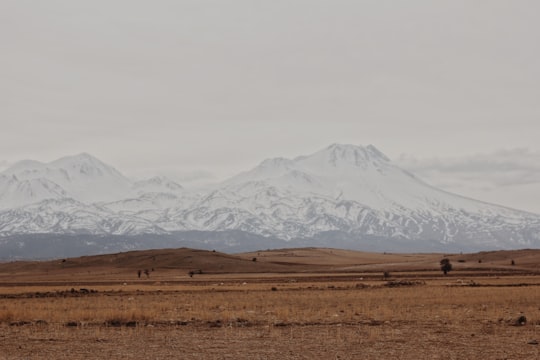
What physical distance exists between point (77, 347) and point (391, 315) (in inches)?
654

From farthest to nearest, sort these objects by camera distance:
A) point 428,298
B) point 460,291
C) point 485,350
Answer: point 460,291 → point 428,298 → point 485,350

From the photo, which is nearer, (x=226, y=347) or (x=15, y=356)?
(x=15, y=356)

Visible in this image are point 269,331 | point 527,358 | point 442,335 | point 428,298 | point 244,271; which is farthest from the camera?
point 244,271

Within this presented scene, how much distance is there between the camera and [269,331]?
32.3 metres

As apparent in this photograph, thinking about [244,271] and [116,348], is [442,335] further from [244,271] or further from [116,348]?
[244,271]

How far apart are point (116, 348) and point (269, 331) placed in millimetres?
7274

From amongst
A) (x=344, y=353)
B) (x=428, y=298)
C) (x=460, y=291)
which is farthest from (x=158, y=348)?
(x=460, y=291)

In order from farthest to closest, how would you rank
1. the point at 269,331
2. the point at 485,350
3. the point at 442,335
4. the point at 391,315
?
the point at 391,315
the point at 269,331
the point at 442,335
the point at 485,350

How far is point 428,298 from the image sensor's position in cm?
5053

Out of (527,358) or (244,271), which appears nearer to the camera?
(527,358)

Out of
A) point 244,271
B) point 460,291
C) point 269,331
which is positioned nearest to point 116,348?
point 269,331

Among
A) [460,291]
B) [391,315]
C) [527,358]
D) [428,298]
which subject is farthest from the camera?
[460,291]

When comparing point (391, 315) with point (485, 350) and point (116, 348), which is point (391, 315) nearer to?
point (485, 350)

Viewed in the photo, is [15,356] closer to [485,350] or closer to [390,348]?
[390,348]
